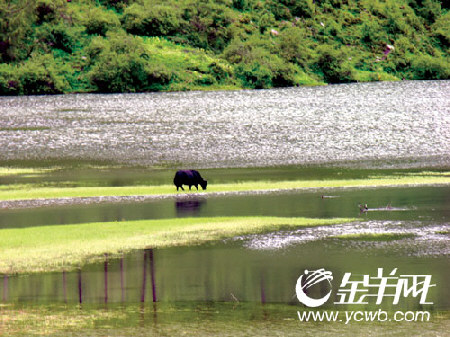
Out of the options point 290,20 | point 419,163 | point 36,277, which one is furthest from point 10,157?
point 290,20

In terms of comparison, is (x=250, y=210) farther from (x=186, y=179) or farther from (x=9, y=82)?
(x=9, y=82)

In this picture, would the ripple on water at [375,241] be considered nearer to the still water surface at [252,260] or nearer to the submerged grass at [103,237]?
the still water surface at [252,260]

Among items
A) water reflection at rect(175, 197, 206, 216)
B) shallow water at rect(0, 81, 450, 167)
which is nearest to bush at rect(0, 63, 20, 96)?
shallow water at rect(0, 81, 450, 167)

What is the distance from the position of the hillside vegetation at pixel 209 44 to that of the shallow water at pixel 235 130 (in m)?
21.3

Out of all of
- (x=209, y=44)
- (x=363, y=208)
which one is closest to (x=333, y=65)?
(x=209, y=44)

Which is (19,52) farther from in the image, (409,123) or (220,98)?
(409,123)

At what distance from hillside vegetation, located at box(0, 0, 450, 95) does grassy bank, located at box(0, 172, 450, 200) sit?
81578 mm

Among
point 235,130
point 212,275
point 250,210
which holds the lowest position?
point 212,275

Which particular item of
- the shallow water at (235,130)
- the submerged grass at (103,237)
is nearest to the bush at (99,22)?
the shallow water at (235,130)

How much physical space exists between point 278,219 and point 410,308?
30.4 ft

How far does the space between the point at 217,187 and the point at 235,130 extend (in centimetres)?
2676

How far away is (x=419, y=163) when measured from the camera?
3975 cm

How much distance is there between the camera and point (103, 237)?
69.1 ft

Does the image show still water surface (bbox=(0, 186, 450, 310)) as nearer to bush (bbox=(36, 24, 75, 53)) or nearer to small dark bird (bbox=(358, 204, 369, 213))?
small dark bird (bbox=(358, 204, 369, 213))
